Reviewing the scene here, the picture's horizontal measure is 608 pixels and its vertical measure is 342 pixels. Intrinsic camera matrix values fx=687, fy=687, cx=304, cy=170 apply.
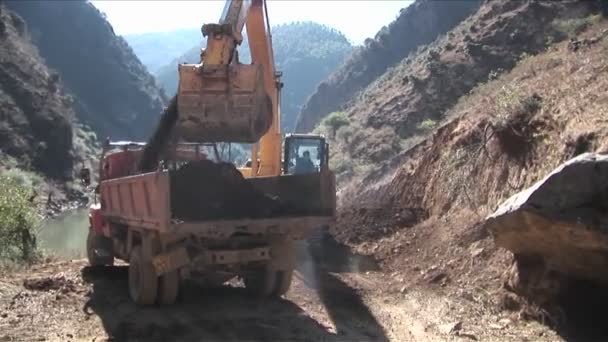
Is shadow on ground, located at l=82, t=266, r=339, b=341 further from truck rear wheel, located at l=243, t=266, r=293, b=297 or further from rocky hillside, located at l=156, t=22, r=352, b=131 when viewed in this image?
rocky hillside, located at l=156, t=22, r=352, b=131

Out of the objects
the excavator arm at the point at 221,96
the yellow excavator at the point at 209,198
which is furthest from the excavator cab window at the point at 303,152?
the excavator arm at the point at 221,96

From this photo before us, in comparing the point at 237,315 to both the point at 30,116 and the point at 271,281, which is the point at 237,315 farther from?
the point at 30,116

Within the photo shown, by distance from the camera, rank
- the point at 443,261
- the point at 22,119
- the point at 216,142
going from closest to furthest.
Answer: the point at 216,142 < the point at 443,261 < the point at 22,119

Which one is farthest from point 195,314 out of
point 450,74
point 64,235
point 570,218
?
point 450,74

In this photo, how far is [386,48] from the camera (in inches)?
3177

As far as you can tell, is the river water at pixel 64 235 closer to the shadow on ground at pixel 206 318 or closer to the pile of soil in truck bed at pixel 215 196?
the shadow on ground at pixel 206 318

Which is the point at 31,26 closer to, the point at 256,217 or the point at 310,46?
the point at 310,46

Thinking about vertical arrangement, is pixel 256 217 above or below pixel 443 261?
above

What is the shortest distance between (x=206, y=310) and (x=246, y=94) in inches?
128

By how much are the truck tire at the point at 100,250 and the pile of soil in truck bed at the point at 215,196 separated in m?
3.84

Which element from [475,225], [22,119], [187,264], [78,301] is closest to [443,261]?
[475,225]

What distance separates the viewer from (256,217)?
9414 mm

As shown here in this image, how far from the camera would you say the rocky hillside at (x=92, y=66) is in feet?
369

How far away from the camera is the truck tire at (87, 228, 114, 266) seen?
1265 cm
